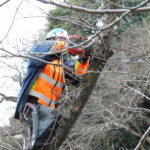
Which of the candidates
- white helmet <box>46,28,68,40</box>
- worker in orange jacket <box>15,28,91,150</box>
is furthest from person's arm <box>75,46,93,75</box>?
white helmet <box>46,28,68,40</box>

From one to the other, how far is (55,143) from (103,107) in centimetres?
421

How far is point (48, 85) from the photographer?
3.24 m

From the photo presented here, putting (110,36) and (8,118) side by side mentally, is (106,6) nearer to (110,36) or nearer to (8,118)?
(110,36)

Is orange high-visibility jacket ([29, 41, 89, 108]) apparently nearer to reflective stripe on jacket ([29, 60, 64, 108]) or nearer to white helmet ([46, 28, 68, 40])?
reflective stripe on jacket ([29, 60, 64, 108])

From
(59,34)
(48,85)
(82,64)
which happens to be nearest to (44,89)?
(48,85)

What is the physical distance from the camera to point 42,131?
3.02 metres

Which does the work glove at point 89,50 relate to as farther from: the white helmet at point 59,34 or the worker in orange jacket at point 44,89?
the white helmet at point 59,34

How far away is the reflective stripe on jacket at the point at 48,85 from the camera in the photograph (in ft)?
10.5

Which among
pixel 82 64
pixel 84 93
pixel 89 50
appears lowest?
pixel 84 93

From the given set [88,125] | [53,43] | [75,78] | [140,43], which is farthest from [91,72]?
[88,125]

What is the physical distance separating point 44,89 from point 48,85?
0.06 m

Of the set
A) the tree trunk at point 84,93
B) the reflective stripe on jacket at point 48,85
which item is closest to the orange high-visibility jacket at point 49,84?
the reflective stripe on jacket at point 48,85

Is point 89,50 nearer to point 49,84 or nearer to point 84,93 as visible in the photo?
point 84,93

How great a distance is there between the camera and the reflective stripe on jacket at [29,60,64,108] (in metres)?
3.20
